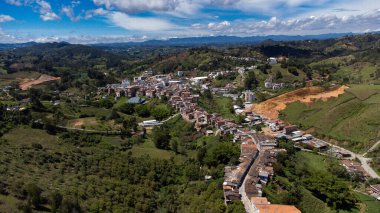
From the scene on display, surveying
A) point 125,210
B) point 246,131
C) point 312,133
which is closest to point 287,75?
point 312,133

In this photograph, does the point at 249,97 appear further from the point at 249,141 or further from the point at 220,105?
the point at 249,141

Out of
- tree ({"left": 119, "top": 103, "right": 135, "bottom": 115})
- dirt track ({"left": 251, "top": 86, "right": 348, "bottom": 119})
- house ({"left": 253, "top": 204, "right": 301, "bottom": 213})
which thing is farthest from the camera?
tree ({"left": 119, "top": 103, "right": 135, "bottom": 115})

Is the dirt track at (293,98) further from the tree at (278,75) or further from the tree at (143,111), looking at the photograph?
the tree at (143,111)

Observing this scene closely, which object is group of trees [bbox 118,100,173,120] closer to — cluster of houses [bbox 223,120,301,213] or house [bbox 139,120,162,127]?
house [bbox 139,120,162,127]

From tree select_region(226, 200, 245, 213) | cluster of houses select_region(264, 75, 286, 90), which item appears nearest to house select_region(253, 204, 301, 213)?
tree select_region(226, 200, 245, 213)

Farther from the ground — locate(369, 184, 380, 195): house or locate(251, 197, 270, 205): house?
locate(251, 197, 270, 205): house

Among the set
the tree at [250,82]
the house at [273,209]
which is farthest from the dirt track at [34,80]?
the house at [273,209]
